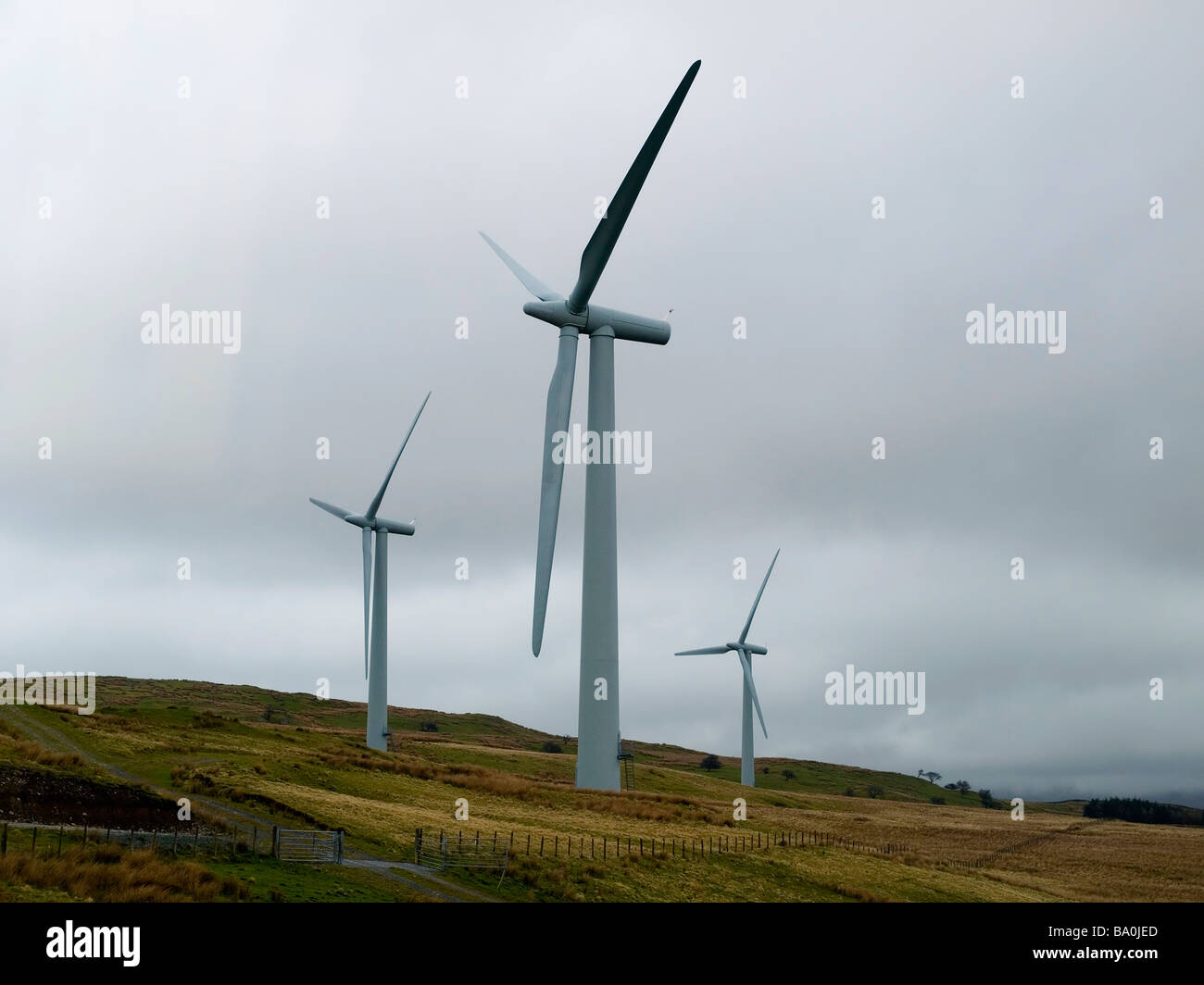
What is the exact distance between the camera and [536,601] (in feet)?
178

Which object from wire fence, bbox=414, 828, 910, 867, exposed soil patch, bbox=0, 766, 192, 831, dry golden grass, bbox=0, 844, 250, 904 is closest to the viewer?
dry golden grass, bbox=0, 844, 250, 904

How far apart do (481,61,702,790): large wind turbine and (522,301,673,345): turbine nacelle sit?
52mm

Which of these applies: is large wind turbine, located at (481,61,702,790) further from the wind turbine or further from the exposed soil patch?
the wind turbine

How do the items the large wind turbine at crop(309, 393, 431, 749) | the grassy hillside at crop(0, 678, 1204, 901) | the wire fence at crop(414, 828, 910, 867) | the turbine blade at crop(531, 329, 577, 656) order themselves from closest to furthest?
the wire fence at crop(414, 828, 910, 867), the grassy hillside at crop(0, 678, 1204, 901), the turbine blade at crop(531, 329, 577, 656), the large wind turbine at crop(309, 393, 431, 749)

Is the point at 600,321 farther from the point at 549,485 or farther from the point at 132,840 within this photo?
the point at 132,840

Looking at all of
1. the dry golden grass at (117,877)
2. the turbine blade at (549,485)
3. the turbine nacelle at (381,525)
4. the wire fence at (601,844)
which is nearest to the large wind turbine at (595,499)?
the turbine blade at (549,485)

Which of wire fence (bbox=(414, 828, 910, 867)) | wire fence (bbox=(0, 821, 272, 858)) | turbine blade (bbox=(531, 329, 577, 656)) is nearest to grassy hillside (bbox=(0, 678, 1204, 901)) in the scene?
wire fence (bbox=(414, 828, 910, 867))

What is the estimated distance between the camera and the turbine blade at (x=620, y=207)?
4767 centimetres

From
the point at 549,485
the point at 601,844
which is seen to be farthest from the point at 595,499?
the point at 601,844

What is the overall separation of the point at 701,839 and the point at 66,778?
29909mm

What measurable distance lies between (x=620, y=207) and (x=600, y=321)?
11851mm

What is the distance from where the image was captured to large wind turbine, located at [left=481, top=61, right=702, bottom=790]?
2271 inches
